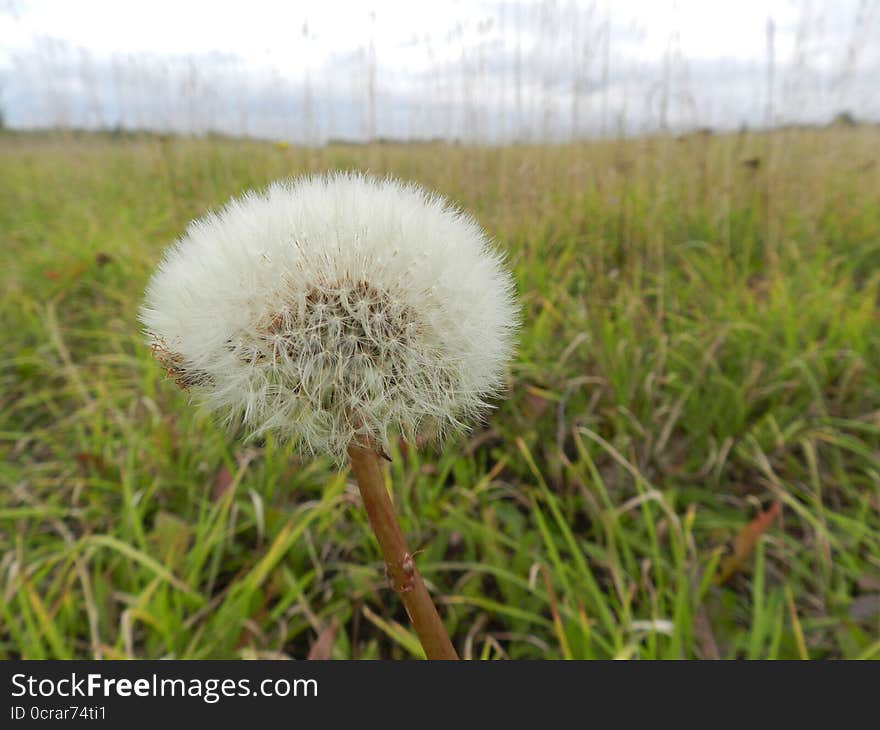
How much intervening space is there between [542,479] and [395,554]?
4.84 feet

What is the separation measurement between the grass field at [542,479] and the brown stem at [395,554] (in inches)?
22.5

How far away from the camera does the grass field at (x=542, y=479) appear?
1.63 meters

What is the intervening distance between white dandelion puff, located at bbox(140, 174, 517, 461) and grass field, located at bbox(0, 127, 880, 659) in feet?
1.58

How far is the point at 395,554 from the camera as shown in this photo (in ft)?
1.70

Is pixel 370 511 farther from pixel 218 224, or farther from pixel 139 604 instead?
pixel 139 604

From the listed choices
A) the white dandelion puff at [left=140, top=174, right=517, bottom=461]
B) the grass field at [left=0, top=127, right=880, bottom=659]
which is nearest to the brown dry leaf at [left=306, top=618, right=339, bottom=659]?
the grass field at [left=0, top=127, right=880, bottom=659]

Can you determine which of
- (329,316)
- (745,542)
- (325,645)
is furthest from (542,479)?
(329,316)

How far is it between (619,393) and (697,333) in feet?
1.71

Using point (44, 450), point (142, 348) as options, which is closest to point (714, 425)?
point (142, 348)

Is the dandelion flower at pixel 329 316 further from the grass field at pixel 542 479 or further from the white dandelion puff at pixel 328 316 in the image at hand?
the grass field at pixel 542 479

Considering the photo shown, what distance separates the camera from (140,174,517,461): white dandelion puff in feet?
1.93

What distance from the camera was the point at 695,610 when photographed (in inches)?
61.9

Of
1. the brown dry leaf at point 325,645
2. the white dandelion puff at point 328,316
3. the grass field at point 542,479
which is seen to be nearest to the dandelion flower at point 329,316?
the white dandelion puff at point 328,316

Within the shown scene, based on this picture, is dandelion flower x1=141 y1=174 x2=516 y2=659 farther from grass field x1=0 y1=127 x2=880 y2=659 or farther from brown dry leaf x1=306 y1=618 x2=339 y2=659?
brown dry leaf x1=306 y1=618 x2=339 y2=659
